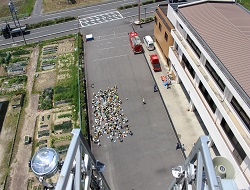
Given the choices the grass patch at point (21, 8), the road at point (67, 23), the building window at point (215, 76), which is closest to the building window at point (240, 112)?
the building window at point (215, 76)

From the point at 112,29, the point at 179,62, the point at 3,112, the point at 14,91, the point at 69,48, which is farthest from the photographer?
the point at 112,29

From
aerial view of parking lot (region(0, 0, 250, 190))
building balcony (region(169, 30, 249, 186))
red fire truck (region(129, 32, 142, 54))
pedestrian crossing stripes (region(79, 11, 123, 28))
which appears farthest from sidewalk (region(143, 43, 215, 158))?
pedestrian crossing stripes (region(79, 11, 123, 28))

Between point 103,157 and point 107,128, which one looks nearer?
point 103,157

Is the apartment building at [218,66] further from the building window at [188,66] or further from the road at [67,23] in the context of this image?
the road at [67,23]

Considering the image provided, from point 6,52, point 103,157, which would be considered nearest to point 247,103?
point 103,157

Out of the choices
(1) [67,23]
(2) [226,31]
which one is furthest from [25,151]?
(1) [67,23]

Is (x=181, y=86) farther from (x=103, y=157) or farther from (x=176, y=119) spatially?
(x=103, y=157)

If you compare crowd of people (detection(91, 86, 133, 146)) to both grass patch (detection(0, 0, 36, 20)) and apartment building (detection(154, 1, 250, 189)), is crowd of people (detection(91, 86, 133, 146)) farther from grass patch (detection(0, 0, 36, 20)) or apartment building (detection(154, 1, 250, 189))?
grass patch (detection(0, 0, 36, 20))
